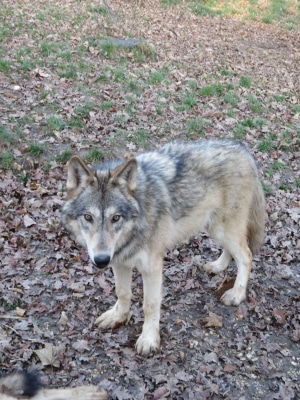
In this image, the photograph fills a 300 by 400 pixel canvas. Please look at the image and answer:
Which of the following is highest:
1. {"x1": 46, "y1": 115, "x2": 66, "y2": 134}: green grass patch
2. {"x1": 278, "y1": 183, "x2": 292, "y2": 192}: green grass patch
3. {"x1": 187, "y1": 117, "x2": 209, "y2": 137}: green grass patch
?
{"x1": 46, "y1": 115, "x2": 66, "y2": 134}: green grass patch

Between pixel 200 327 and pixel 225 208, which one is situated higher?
pixel 225 208

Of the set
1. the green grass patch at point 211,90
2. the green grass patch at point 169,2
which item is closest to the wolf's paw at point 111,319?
the green grass patch at point 211,90

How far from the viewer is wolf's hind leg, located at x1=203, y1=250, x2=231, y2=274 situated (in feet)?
18.4

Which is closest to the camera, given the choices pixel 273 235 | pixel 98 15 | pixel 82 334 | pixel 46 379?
pixel 46 379

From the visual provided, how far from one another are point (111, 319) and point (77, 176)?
Result: 5.76ft

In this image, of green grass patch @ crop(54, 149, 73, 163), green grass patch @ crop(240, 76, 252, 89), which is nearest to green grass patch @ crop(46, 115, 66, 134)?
green grass patch @ crop(54, 149, 73, 163)

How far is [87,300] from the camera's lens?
5.03m

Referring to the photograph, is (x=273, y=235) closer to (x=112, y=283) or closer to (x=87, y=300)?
(x=112, y=283)

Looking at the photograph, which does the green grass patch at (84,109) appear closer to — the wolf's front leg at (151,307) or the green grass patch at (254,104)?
the green grass patch at (254,104)

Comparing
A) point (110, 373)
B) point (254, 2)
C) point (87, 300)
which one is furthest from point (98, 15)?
point (110, 373)

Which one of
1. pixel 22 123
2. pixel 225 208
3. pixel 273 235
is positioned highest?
pixel 225 208

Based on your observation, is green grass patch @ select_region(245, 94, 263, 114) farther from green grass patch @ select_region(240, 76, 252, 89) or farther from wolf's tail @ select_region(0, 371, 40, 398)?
wolf's tail @ select_region(0, 371, 40, 398)

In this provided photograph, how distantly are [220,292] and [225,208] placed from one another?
116 cm

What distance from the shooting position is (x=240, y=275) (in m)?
5.16
